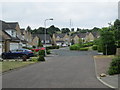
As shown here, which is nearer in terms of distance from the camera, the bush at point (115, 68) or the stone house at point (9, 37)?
the bush at point (115, 68)

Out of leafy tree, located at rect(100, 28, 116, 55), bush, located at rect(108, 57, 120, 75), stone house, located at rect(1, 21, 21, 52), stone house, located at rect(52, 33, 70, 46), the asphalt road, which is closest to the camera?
the asphalt road

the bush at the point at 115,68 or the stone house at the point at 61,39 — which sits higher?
the stone house at the point at 61,39

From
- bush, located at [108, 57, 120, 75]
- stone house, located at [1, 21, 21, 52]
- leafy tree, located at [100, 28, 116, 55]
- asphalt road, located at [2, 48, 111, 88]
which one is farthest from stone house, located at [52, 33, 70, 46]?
bush, located at [108, 57, 120, 75]

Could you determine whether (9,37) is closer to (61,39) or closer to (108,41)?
(108,41)

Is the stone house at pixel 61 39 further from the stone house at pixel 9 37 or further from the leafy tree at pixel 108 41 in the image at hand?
the leafy tree at pixel 108 41

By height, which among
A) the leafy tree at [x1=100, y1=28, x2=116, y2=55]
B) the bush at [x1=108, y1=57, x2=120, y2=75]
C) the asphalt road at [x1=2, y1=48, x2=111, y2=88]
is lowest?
the asphalt road at [x1=2, y1=48, x2=111, y2=88]

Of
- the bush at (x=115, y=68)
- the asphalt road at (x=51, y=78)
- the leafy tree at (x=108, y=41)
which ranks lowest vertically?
the asphalt road at (x=51, y=78)

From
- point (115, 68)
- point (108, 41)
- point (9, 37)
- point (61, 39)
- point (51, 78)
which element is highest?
point (61, 39)

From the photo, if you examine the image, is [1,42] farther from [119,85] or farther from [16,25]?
[119,85]

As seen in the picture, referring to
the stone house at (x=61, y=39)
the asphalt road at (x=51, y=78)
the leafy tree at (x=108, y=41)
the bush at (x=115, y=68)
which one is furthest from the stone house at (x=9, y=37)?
the stone house at (x=61, y=39)

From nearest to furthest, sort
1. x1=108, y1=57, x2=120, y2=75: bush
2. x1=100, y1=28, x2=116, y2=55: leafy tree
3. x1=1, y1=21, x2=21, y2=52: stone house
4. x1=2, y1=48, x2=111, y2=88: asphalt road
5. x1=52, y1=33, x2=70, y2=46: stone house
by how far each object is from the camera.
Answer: x1=2, y1=48, x2=111, y2=88: asphalt road < x1=108, y1=57, x2=120, y2=75: bush < x1=100, y1=28, x2=116, y2=55: leafy tree < x1=1, y1=21, x2=21, y2=52: stone house < x1=52, y1=33, x2=70, y2=46: stone house

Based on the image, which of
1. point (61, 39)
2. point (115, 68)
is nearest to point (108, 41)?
point (115, 68)

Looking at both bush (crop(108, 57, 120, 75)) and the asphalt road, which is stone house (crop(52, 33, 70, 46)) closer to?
the asphalt road

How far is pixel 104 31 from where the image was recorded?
126 ft
